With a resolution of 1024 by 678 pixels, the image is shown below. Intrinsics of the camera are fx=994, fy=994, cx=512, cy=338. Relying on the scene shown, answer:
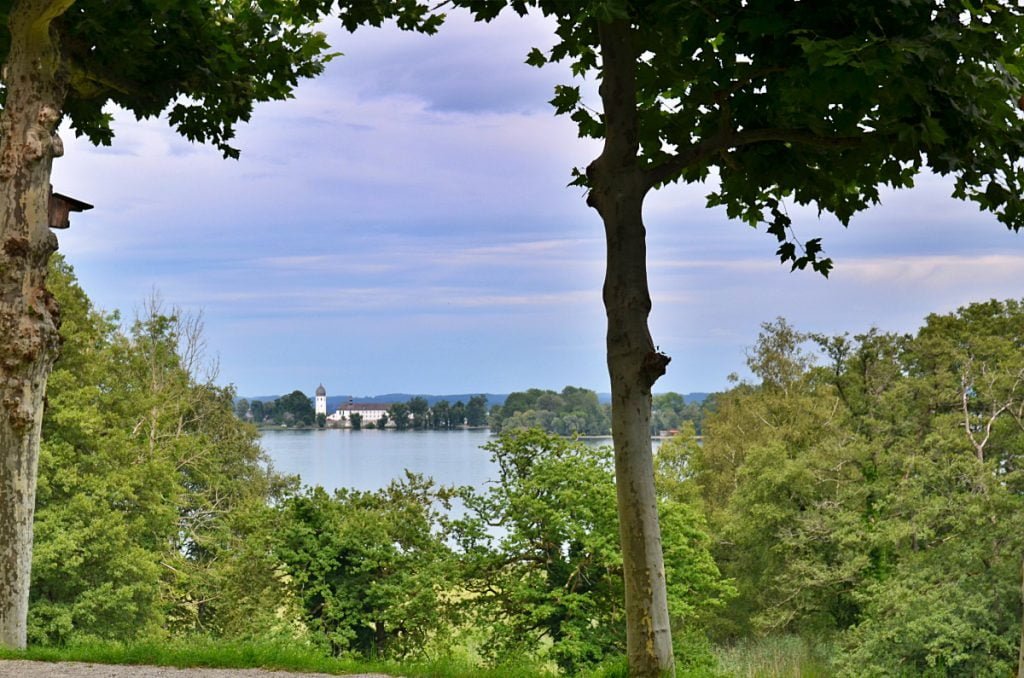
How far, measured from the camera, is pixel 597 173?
26.0ft

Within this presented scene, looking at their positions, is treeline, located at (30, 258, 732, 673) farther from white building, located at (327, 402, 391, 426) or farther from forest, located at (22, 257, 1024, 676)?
white building, located at (327, 402, 391, 426)

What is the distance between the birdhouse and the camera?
9414mm

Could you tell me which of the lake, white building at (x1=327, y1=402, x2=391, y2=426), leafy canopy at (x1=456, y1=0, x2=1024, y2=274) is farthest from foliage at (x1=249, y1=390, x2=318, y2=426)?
leafy canopy at (x1=456, y1=0, x2=1024, y2=274)

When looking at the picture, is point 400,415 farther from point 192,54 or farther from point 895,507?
point 192,54

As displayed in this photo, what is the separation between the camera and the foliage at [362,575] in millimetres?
17828

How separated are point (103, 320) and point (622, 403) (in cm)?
2436

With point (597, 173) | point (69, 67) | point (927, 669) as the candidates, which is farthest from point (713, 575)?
point (69, 67)

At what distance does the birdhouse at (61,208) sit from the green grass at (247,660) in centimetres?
396

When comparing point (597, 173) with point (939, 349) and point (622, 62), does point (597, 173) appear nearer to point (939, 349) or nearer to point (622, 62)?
point (622, 62)

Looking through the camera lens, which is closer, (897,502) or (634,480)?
(634,480)

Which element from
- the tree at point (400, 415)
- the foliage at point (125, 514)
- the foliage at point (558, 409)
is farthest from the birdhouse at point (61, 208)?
the tree at point (400, 415)

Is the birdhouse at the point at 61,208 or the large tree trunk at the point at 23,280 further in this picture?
the birdhouse at the point at 61,208

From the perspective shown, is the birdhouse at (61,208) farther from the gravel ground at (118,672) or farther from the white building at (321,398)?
the white building at (321,398)

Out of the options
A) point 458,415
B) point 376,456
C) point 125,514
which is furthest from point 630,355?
point 458,415
